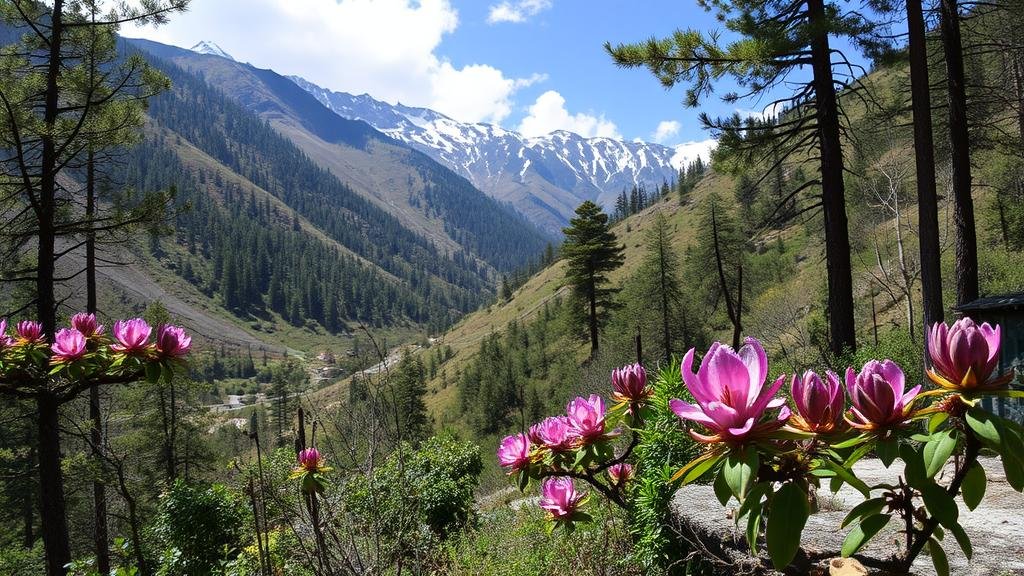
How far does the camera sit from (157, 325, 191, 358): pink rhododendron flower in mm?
2787

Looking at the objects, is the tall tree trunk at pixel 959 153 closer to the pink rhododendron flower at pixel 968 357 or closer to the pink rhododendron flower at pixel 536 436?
the pink rhododendron flower at pixel 536 436

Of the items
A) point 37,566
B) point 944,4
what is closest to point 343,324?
point 37,566

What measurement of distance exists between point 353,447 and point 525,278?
125954 millimetres

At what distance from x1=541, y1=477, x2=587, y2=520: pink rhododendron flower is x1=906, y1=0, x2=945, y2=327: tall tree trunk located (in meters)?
7.56

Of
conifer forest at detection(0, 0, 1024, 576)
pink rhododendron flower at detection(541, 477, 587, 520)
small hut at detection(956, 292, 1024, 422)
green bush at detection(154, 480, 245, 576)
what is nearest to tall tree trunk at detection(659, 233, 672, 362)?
conifer forest at detection(0, 0, 1024, 576)

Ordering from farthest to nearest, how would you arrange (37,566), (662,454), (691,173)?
(691,173) → (37,566) → (662,454)

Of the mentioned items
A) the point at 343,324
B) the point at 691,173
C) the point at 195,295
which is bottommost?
the point at 343,324

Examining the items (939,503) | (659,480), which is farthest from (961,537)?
(659,480)

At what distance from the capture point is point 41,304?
6.03 m

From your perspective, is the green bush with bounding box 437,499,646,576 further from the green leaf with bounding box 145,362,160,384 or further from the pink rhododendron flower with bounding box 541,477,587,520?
the green leaf with bounding box 145,362,160,384

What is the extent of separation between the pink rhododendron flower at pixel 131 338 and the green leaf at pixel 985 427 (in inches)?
127

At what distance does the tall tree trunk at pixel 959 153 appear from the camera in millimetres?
8516

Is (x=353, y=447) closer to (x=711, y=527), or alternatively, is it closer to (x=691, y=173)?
(x=711, y=527)

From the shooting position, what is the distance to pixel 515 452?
7.48 feet
